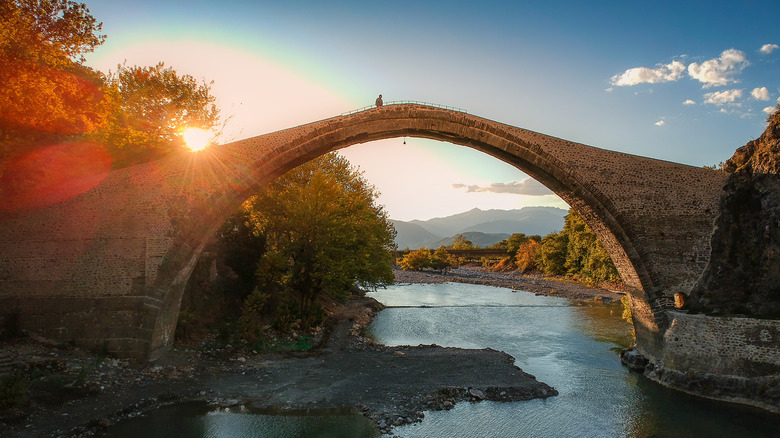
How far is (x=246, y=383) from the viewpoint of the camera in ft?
37.5

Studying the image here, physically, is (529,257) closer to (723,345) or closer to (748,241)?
(748,241)

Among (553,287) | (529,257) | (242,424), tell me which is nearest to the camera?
(242,424)

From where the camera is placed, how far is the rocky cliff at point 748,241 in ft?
37.1

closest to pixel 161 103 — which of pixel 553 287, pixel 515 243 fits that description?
pixel 553 287

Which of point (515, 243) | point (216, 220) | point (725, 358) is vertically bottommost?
point (725, 358)

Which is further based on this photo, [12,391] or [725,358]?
[725,358]

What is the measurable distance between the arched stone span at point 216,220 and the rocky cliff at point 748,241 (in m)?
0.48

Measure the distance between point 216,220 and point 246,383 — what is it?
505 cm

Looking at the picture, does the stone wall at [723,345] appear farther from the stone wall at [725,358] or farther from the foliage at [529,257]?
the foliage at [529,257]

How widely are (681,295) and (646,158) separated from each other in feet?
14.8

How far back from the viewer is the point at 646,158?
545 inches

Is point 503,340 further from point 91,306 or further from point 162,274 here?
point 91,306

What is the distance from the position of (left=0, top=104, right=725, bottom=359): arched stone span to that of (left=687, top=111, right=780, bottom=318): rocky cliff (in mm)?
479

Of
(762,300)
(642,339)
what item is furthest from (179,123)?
(762,300)
